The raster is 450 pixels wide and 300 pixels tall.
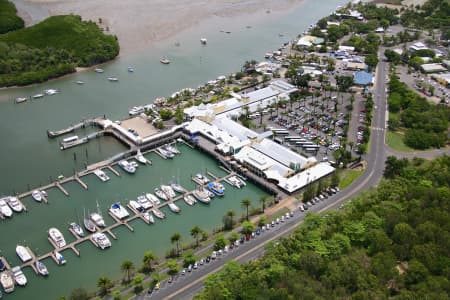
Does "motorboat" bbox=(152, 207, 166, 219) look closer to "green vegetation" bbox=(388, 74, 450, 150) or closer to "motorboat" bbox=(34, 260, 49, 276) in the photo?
"motorboat" bbox=(34, 260, 49, 276)

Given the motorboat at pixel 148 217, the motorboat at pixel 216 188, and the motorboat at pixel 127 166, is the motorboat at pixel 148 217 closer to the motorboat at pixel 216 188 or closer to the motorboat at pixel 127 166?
the motorboat at pixel 216 188

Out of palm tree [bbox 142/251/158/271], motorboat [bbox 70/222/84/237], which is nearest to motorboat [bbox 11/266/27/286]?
motorboat [bbox 70/222/84/237]

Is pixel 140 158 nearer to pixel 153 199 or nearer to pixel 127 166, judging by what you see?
pixel 127 166

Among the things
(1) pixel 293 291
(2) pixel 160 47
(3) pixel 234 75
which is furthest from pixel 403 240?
(2) pixel 160 47

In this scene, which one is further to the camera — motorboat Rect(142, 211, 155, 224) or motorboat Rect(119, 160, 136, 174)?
motorboat Rect(119, 160, 136, 174)

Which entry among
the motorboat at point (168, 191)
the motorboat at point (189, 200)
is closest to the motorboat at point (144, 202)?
the motorboat at point (168, 191)

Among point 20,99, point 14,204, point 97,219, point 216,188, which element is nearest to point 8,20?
point 20,99
